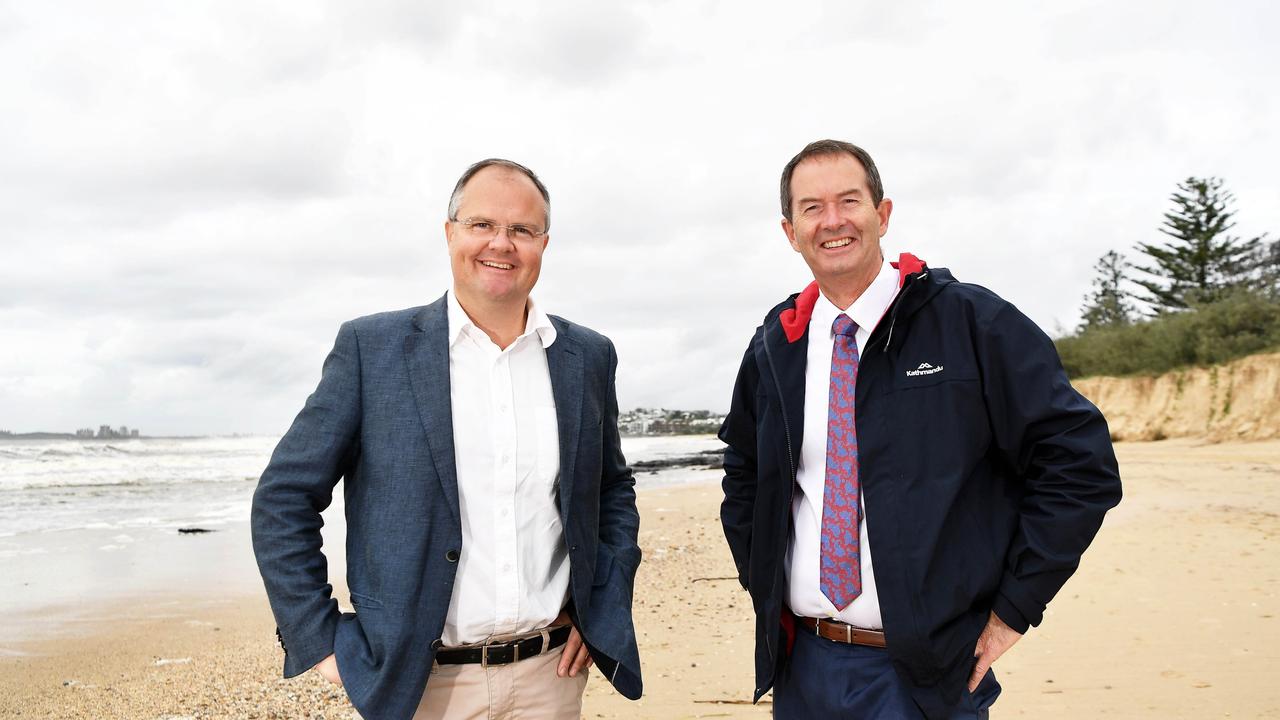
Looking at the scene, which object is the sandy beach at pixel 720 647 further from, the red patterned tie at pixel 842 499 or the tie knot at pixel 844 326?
the tie knot at pixel 844 326

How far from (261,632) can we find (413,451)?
5.36 meters

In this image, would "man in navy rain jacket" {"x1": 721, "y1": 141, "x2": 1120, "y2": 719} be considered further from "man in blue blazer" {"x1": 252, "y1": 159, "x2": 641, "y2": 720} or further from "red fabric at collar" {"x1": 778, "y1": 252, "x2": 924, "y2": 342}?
"man in blue blazer" {"x1": 252, "y1": 159, "x2": 641, "y2": 720}

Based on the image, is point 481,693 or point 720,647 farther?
point 720,647

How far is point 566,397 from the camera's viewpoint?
254 cm

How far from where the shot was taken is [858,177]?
8.39 feet

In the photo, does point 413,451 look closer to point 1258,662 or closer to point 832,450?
point 832,450

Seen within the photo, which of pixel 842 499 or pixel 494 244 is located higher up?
pixel 494 244

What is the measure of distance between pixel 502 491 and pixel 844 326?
3.74 feet

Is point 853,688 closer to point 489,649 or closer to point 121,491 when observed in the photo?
point 489,649

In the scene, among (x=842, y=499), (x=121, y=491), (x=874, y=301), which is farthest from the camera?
(x=121, y=491)

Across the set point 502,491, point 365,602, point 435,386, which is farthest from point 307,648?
point 435,386

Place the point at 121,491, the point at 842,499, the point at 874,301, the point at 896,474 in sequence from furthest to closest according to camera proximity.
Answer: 1. the point at 121,491
2. the point at 874,301
3. the point at 842,499
4. the point at 896,474

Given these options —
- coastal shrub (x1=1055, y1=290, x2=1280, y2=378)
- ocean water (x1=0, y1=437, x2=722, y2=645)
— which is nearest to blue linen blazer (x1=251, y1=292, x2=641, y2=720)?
ocean water (x1=0, y1=437, x2=722, y2=645)

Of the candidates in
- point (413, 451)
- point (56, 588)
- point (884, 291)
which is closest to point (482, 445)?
point (413, 451)
